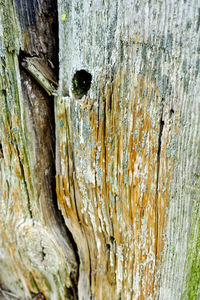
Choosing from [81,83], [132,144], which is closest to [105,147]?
[132,144]

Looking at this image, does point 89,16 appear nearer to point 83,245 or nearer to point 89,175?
point 89,175

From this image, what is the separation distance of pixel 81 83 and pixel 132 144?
0.35 metres

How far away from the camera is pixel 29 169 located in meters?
1.34

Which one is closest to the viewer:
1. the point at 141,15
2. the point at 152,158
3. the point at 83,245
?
the point at 141,15

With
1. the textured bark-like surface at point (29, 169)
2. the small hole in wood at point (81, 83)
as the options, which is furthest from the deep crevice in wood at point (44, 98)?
the small hole in wood at point (81, 83)

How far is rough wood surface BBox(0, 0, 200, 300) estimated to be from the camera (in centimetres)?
97

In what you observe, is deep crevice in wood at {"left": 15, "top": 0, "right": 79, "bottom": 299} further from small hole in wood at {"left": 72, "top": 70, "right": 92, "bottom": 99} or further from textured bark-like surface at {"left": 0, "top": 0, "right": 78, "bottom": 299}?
small hole in wood at {"left": 72, "top": 70, "right": 92, "bottom": 99}

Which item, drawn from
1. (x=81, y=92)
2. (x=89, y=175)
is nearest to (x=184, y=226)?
(x=89, y=175)

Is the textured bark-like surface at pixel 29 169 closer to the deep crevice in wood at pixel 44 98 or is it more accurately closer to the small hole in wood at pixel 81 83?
the deep crevice in wood at pixel 44 98

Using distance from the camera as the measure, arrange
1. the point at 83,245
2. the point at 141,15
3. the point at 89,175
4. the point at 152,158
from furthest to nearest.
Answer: the point at 83,245 → the point at 89,175 → the point at 152,158 → the point at 141,15

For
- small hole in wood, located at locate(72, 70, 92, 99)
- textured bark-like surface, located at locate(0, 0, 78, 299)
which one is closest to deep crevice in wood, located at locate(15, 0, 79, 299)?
textured bark-like surface, located at locate(0, 0, 78, 299)

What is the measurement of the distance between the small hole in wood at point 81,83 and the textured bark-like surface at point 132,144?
1.0 inches

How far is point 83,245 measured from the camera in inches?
55.2

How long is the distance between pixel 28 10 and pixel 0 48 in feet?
0.70
